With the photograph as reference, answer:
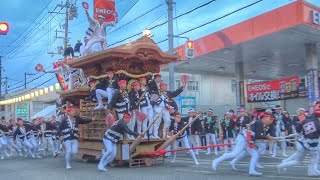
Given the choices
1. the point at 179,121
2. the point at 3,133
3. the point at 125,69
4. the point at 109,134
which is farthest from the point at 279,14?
the point at 3,133

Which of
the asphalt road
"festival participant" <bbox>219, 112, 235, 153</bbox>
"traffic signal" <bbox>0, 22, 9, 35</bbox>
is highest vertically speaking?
"traffic signal" <bbox>0, 22, 9, 35</bbox>

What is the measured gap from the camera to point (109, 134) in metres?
12.0

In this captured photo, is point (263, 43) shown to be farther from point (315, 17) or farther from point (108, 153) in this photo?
point (108, 153)

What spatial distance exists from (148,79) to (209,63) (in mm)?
12147

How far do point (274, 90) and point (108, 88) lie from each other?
13801mm

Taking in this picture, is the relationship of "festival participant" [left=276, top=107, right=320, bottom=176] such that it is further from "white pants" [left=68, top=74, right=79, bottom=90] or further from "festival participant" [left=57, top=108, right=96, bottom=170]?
"white pants" [left=68, top=74, right=79, bottom=90]

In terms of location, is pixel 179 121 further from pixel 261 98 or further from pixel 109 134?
pixel 261 98

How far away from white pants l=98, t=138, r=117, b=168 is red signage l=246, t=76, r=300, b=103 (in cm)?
1364

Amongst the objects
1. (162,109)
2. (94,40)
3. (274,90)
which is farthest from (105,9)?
(274,90)

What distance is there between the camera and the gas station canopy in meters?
17.2

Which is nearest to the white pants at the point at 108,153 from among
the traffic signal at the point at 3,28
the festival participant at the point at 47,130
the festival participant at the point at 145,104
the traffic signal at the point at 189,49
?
the festival participant at the point at 145,104

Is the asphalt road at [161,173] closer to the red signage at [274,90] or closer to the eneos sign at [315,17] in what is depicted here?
the eneos sign at [315,17]

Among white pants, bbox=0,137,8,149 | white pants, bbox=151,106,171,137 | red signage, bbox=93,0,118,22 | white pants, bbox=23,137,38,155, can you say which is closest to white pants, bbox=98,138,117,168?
white pants, bbox=151,106,171,137

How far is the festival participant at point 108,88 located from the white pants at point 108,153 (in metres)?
1.59
